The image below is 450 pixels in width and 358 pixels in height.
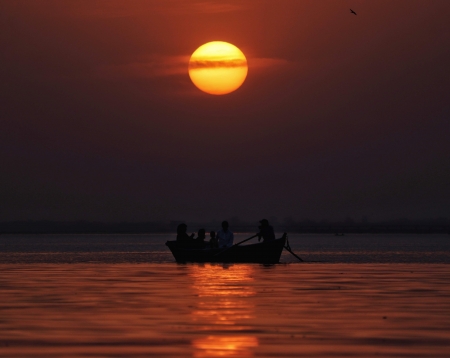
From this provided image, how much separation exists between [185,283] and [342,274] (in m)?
9.87

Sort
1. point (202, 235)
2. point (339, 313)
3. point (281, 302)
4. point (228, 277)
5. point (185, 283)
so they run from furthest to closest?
point (202, 235)
point (228, 277)
point (185, 283)
point (281, 302)
point (339, 313)

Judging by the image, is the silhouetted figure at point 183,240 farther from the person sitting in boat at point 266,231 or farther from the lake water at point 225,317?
the lake water at point 225,317

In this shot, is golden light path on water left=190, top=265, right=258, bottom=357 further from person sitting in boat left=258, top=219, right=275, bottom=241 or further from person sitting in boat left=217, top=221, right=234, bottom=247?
person sitting in boat left=217, top=221, right=234, bottom=247

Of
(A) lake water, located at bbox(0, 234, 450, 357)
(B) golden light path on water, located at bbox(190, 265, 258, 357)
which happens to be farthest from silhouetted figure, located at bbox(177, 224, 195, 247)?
(A) lake water, located at bbox(0, 234, 450, 357)

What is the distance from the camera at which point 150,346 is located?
17141mm

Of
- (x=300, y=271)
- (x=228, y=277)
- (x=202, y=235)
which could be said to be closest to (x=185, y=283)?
(x=228, y=277)

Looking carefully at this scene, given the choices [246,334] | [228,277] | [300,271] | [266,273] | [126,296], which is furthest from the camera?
[300,271]

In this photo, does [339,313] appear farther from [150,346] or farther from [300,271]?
[300,271]

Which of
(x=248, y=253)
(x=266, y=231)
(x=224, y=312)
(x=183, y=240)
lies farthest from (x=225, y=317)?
(x=183, y=240)

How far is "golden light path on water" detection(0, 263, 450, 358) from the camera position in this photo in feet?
55.5

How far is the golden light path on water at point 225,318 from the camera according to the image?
1691cm

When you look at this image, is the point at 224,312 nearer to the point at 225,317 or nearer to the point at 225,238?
the point at 225,317

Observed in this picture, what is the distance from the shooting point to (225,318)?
70.7 feet

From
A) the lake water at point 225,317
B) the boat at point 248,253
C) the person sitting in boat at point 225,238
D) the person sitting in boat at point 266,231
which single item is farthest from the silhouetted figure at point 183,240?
the lake water at point 225,317
